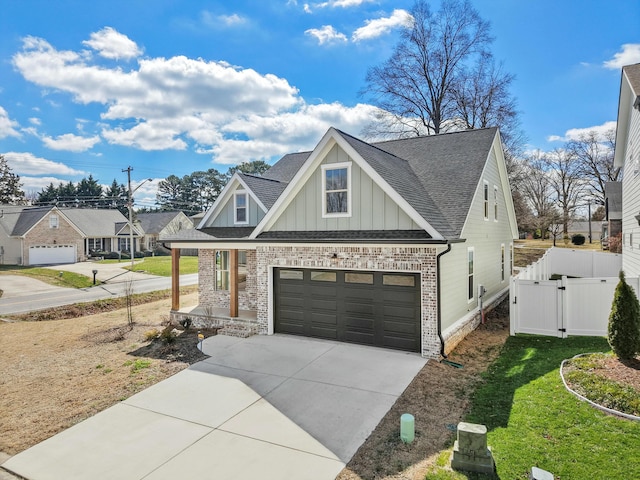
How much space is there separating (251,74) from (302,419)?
624 inches

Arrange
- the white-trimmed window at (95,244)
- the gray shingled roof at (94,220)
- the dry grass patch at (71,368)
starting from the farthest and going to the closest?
the white-trimmed window at (95,244)
the gray shingled roof at (94,220)
the dry grass patch at (71,368)

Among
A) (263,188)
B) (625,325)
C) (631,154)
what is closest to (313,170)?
(263,188)

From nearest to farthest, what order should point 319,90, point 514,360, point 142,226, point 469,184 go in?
point 514,360 → point 469,184 → point 319,90 → point 142,226

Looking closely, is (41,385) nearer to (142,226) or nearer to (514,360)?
(514,360)

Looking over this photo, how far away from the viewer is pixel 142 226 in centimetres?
5319

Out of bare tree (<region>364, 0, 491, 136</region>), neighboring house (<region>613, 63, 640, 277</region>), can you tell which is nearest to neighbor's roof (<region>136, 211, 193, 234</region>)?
bare tree (<region>364, 0, 491, 136</region>)

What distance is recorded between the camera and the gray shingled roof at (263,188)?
45.3ft

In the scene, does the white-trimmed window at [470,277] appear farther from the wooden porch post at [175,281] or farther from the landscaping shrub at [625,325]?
the wooden porch post at [175,281]

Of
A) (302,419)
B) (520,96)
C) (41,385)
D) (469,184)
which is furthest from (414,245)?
(520,96)

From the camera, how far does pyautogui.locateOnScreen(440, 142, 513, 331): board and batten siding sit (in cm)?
1010

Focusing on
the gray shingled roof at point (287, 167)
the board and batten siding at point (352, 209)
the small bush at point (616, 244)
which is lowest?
the small bush at point (616, 244)

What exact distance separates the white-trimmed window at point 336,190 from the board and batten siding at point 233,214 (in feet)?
11.6

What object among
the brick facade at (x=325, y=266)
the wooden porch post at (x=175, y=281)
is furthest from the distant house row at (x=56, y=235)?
the brick facade at (x=325, y=266)

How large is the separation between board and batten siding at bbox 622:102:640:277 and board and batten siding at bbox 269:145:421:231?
7.70 metres
